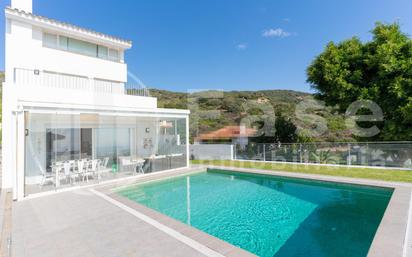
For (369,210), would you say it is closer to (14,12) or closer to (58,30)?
(58,30)

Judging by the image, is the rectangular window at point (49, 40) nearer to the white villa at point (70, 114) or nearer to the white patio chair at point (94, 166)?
the white villa at point (70, 114)

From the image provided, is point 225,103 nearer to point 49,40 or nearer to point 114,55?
point 114,55

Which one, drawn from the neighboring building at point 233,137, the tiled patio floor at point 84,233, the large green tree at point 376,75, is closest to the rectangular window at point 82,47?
the tiled patio floor at point 84,233

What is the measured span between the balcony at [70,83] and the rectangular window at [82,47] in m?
1.92

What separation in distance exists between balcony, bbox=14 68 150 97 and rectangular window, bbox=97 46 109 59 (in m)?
1.93

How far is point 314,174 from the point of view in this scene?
12.5 meters

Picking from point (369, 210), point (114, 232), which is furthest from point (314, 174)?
point (114, 232)

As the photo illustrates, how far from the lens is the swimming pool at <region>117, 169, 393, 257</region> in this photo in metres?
6.19

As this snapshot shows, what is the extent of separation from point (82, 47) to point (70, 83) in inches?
131

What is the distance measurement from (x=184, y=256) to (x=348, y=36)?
18173mm

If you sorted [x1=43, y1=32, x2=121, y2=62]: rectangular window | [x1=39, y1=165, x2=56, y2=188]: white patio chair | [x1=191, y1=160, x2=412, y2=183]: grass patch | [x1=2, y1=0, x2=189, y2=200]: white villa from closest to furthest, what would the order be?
[x1=2, y1=0, x2=189, y2=200]: white villa, [x1=39, y1=165, x2=56, y2=188]: white patio chair, [x1=191, y1=160, x2=412, y2=183]: grass patch, [x1=43, y1=32, x2=121, y2=62]: rectangular window

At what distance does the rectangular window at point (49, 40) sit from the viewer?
1476 cm

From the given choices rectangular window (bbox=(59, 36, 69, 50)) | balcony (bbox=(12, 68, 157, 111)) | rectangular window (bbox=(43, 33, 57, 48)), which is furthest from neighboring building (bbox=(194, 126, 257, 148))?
rectangular window (bbox=(43, 33, 57, 48))

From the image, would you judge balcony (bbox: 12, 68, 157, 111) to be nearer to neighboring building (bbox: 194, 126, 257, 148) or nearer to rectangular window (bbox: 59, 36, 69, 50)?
rectangular window (bbox: 59, 36, 69, 50)
